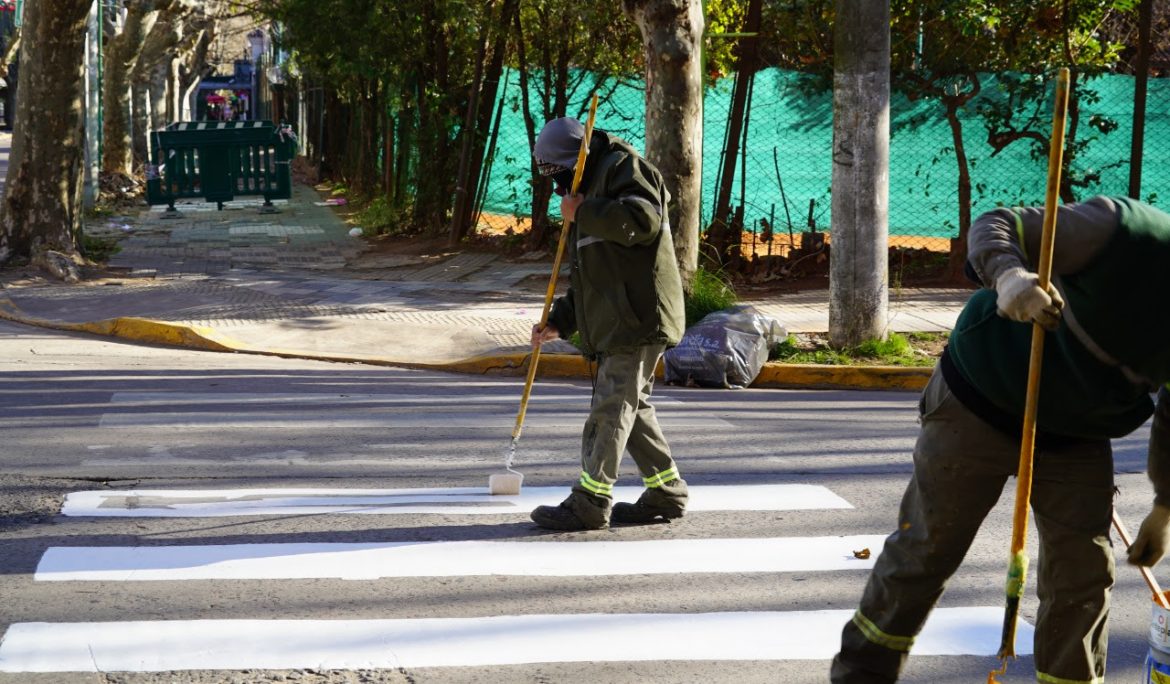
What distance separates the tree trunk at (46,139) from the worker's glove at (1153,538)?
13.4 m

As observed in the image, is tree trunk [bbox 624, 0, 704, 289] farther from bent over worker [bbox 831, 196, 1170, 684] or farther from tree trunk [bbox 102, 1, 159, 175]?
tree trunk [bbox 102, 1, 159, 175]

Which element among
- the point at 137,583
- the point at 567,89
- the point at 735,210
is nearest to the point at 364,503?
the point at 137,583

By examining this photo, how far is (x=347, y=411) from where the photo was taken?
8.95m

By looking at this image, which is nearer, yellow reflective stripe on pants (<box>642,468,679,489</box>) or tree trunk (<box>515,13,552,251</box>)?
yellow reflective stripe on pants (<box>642,468,679,489</box>)

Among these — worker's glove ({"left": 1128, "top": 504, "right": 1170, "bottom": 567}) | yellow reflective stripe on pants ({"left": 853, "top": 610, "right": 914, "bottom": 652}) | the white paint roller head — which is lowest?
the white paint roller head

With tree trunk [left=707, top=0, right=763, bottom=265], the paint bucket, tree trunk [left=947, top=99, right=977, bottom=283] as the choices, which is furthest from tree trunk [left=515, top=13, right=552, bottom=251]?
the paint bucket

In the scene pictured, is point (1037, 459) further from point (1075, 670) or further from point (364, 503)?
point (364, 503)

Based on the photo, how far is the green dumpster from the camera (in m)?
22.8

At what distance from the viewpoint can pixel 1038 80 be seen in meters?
15.2

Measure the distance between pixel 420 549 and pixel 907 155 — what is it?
1198 centimetres

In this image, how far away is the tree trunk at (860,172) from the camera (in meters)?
11.5

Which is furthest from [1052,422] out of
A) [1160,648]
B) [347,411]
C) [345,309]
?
[345,309]

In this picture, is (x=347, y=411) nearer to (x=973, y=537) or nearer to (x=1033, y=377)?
(x=973, y=537)

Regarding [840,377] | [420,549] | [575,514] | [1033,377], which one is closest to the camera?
[1033,377]
